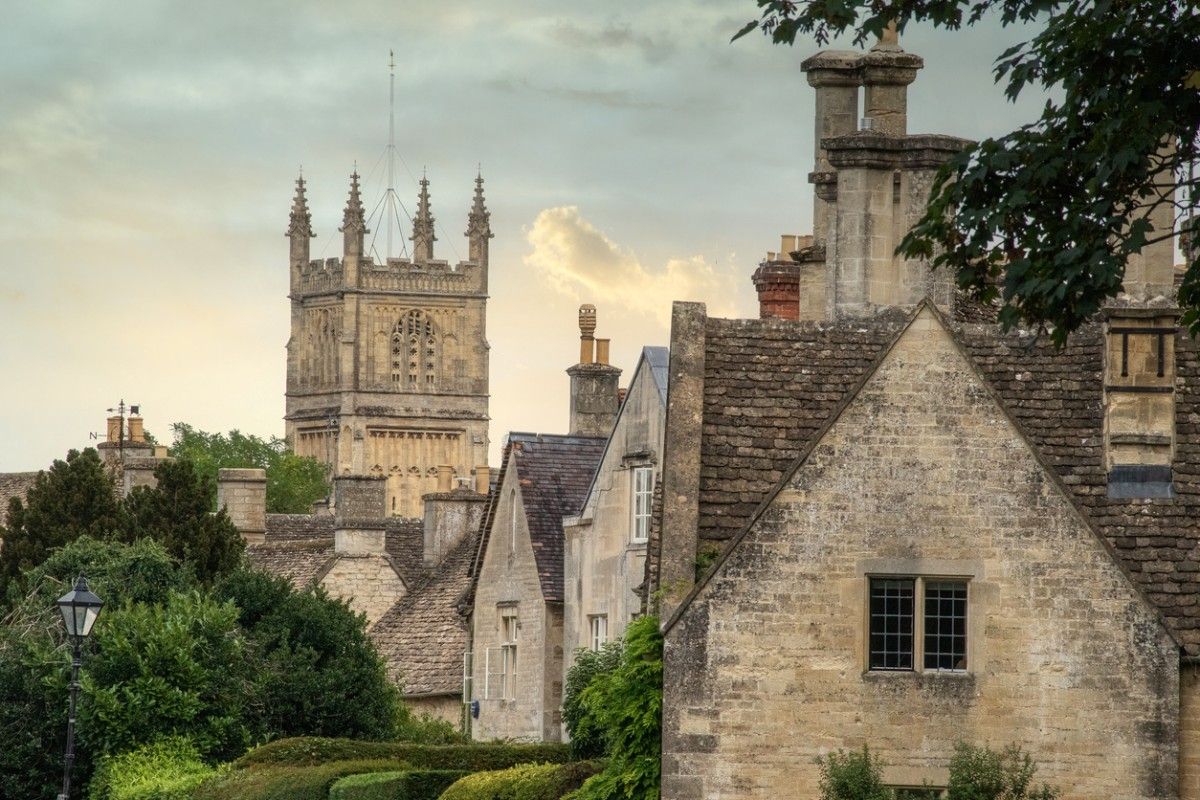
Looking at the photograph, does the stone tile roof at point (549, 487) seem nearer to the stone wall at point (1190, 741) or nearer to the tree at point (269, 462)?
the stone wall at point (1190, 741)

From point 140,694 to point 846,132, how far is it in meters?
12.9

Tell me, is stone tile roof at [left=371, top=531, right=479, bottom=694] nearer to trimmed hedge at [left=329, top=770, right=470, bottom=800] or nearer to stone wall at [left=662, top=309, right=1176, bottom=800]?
trimmed hedge at [left=329, top=770, right=470, bottom=800]

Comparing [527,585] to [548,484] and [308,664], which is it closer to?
[548,484]

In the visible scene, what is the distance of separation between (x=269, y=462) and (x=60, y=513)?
12147 centimetres

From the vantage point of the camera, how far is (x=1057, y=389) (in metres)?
28.4

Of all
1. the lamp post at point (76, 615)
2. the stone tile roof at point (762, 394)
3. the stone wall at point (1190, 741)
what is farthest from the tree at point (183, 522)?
the stone wall at point (1190, 741)

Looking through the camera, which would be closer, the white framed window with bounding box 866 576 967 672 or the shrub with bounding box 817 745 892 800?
the shrub with bounding box 817 745 892 800

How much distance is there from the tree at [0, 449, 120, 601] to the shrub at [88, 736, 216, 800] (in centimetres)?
1085

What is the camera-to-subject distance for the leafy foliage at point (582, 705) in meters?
33.6

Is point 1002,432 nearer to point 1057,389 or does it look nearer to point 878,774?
point 1057,389

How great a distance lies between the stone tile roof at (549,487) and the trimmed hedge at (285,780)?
26.2 feet

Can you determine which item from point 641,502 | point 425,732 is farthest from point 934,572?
point 425,732

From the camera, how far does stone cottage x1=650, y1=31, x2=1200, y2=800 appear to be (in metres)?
26.5

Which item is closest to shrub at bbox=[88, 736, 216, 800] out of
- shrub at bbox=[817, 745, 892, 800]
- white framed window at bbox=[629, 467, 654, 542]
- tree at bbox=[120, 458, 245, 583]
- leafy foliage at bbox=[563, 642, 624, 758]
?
leafy foliage at bbox=[563, 642, 624, 758]
